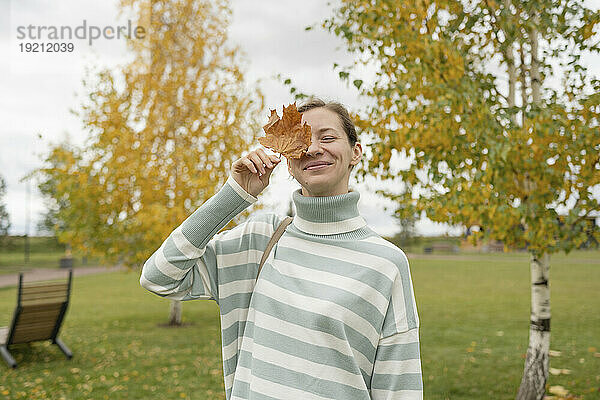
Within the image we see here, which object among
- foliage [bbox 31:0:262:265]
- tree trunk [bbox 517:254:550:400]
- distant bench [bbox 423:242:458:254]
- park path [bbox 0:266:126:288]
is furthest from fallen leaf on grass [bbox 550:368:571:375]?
distant bench [bbox 423:242:458:254]

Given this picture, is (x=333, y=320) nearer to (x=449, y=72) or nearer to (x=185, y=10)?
(x=449, y=72)

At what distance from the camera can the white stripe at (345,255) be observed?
1590mm

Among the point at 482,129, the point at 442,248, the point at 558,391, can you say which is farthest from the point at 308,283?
the point at 442,248

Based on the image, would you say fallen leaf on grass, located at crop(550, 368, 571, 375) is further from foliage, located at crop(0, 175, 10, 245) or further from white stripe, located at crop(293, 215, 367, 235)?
foliage, located at crop(0, 175, 10, 245)

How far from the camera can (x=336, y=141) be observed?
1.71 metres

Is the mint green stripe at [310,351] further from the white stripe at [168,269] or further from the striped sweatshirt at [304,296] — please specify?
the white stripe at [168,269]

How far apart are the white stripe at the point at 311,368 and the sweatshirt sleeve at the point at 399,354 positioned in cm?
7

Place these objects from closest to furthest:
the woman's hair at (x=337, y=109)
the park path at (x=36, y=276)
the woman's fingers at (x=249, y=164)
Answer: the woman's fingers at (x=249, y=164)
the woman's hair at (x=337, y=109)
the park path at (x=36, y=276)

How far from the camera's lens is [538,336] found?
195 inches

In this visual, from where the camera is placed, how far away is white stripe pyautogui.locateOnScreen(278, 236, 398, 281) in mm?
1590

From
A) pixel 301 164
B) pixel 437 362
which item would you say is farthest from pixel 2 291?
pixel 301 164

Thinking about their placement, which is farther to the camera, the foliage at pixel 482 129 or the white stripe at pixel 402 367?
the foliage at pixel 482 129

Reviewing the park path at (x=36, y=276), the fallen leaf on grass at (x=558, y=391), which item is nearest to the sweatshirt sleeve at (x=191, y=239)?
the fallen leaf on grass at (x=558, y=391)

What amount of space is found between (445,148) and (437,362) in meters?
3.75
